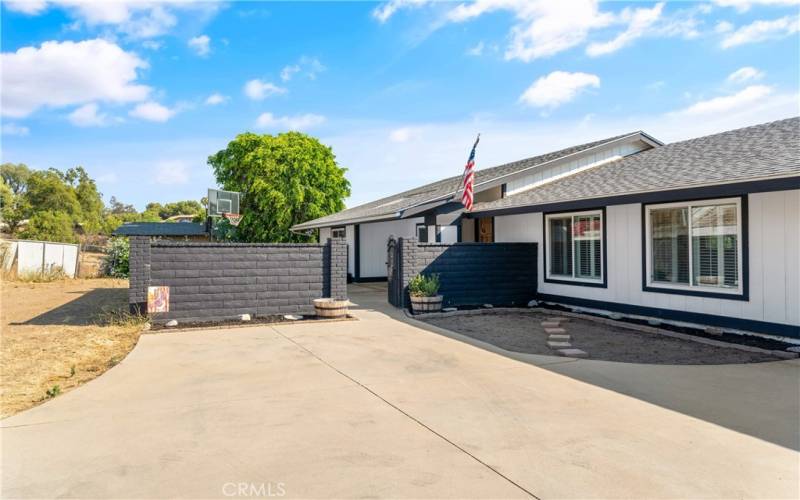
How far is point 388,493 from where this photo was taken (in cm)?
304

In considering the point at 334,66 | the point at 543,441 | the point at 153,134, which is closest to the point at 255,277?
the point at 334,66

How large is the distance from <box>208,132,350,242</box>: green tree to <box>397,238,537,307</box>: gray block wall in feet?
73.7

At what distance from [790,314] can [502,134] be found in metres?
A: 10.6

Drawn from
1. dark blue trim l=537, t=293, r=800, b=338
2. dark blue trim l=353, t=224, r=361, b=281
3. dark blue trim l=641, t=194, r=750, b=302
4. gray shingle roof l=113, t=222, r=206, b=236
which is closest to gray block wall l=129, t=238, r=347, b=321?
dark blue trim l=537, t=293, r=800, b=338

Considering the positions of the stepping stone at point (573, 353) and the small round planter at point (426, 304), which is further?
the small round planter at point (426, 304)

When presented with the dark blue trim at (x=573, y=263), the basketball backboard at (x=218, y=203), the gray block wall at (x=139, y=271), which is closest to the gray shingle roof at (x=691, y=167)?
the dark blue trim at (x=573, y=263)

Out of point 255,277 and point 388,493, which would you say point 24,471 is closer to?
point 388,493

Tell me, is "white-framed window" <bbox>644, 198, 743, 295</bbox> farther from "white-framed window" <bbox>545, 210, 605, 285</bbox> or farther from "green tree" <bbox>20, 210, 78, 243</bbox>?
"green tree" <bbox>20, 210, 78, 243</bbox>

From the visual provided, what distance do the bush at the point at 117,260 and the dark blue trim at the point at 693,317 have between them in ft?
68.4

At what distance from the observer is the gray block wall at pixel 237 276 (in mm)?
10133

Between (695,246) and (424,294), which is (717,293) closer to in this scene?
(695,246)

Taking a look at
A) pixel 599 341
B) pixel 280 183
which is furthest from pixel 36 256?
pixel 599 341

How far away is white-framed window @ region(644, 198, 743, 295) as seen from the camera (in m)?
8.40

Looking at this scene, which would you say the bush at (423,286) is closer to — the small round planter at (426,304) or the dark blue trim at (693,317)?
the small round planter at (426,304)
